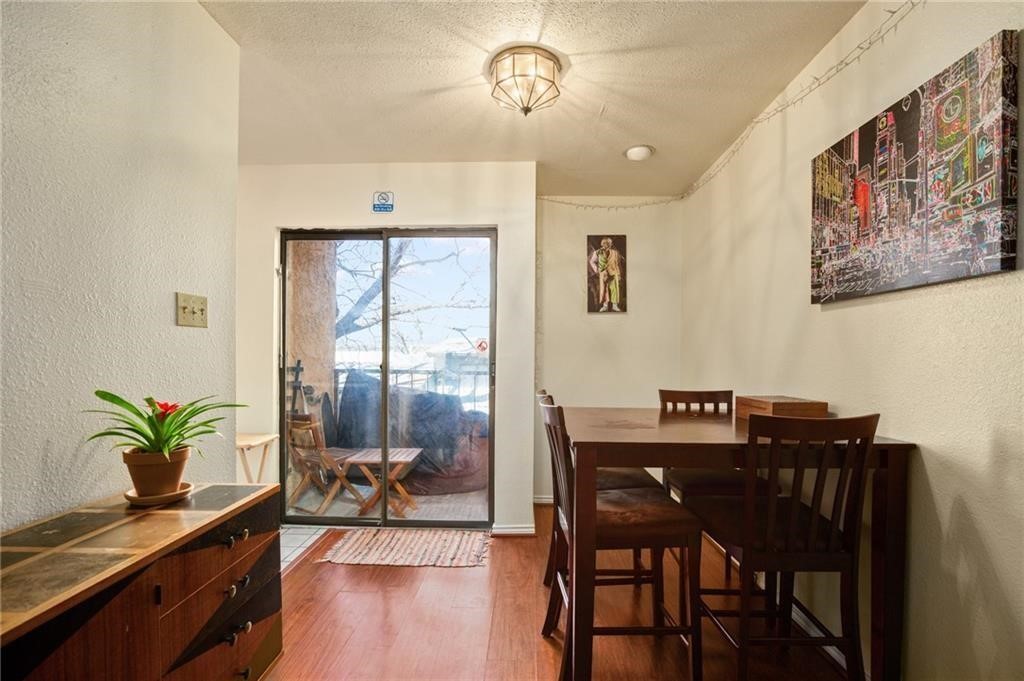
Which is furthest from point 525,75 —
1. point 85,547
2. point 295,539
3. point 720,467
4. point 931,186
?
point 295,539

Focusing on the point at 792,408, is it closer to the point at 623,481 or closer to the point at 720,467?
the point at 720,467

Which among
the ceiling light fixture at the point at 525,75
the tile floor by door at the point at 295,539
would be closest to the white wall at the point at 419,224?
the tile floor by door at the point at 295,539

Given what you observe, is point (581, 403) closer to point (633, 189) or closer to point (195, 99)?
A: point (633, 189)

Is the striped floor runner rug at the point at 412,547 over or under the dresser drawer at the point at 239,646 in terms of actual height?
under

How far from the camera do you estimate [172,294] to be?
162cm

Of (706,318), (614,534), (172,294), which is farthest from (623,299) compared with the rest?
(172,294)

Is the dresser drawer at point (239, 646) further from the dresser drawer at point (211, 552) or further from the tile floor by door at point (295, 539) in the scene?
the tile floor by door at point (295, 539)

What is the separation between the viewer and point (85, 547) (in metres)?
1.04

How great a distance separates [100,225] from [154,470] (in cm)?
75

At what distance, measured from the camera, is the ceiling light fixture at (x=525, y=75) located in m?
1.90

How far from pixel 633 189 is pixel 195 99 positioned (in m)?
2.89

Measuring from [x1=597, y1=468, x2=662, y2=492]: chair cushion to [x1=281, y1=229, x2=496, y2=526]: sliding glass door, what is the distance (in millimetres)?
1238

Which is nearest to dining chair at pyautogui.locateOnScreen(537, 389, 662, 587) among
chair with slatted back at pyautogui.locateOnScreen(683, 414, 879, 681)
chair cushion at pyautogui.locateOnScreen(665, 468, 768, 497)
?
chair cushion at pyautogui.locateOnScreen(665, 468, 768, 497)

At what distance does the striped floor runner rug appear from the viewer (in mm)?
2586
